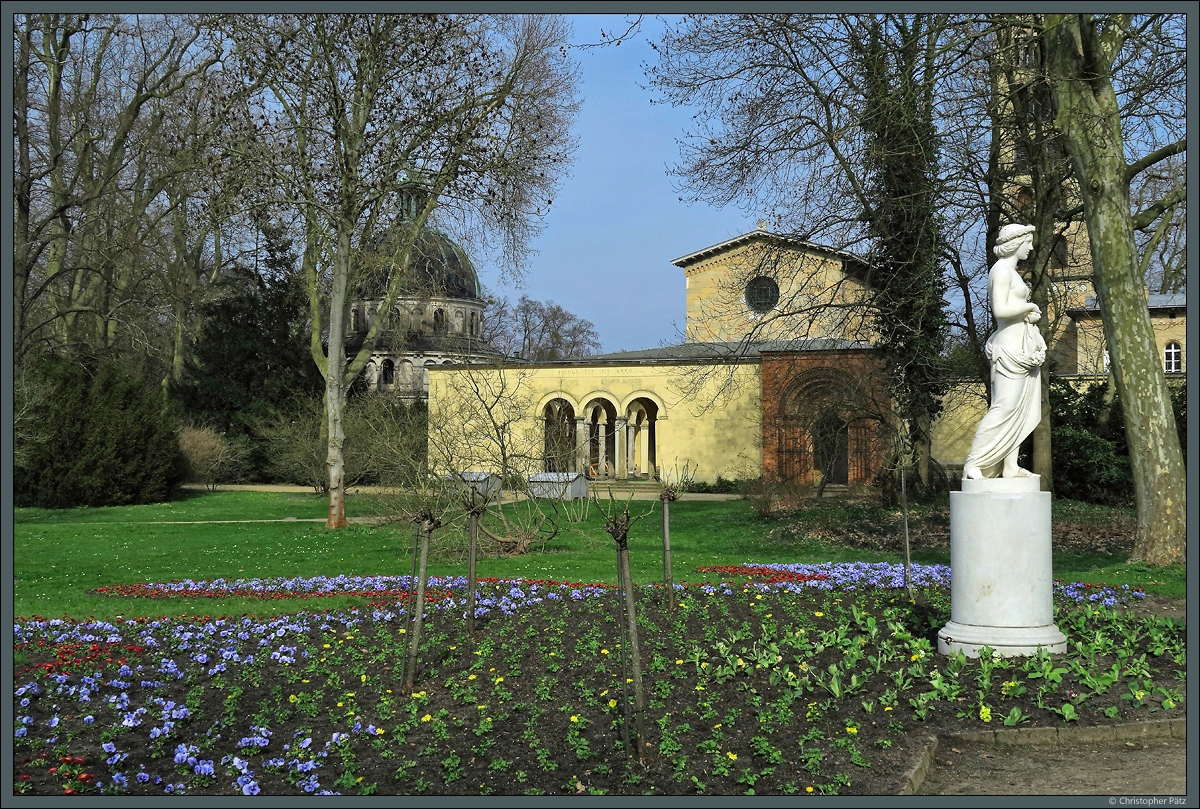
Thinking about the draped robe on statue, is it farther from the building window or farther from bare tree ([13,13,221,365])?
the building window

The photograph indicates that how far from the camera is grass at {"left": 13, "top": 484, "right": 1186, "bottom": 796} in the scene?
5.46 metres

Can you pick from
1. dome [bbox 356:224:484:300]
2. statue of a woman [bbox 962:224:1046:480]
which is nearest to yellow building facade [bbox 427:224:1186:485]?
dome [bbox 356:224:484:300]

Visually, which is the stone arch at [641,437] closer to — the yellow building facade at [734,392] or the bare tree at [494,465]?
the yellow building facade at [734,392]

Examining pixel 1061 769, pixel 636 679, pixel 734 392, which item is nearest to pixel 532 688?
pixel 636 679

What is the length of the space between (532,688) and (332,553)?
949cm

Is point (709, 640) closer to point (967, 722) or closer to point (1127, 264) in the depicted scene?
point (967, 722)

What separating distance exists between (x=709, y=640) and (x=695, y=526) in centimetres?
1244

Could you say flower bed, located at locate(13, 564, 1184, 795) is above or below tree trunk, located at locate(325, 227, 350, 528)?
below

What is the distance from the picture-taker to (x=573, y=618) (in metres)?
9.16

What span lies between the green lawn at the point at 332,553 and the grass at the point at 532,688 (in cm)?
20

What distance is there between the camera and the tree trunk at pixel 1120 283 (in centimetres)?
1243

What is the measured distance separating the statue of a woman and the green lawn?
172 inches

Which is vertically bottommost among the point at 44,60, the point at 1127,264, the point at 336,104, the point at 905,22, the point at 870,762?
the point at 870,762

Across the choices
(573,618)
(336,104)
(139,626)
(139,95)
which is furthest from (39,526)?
(573,618)
